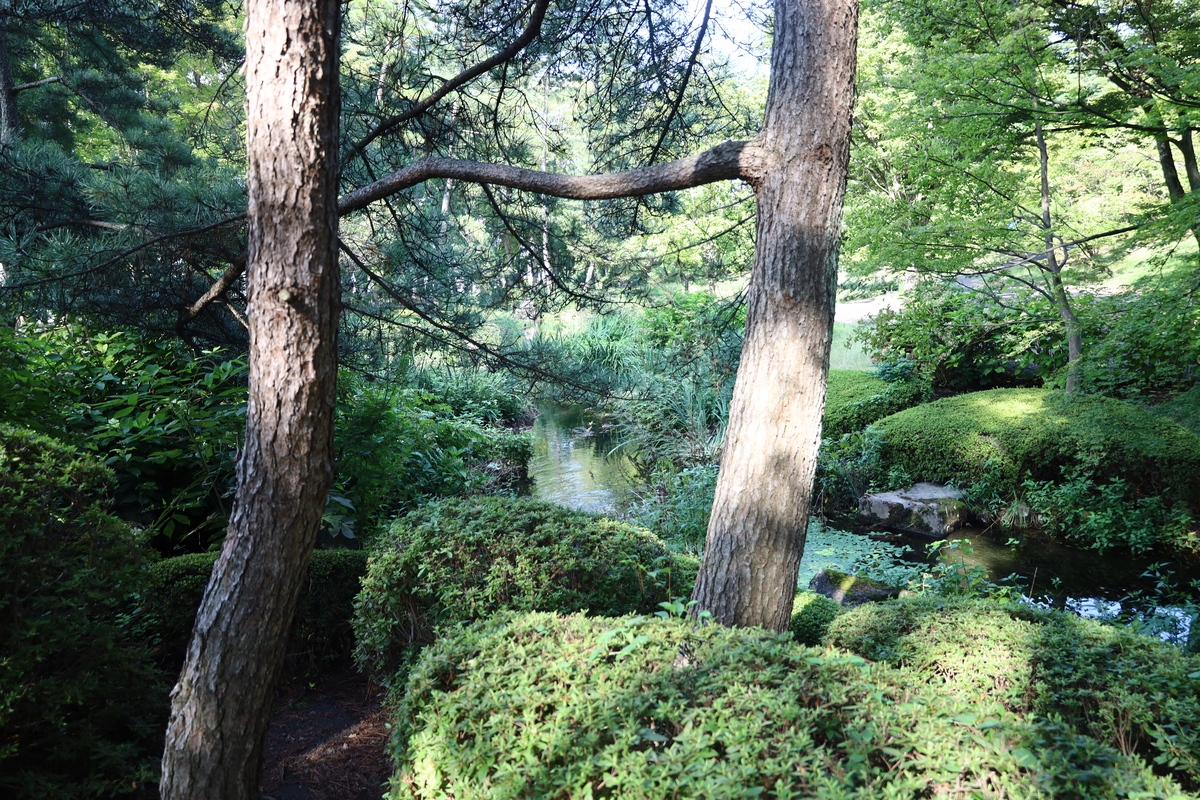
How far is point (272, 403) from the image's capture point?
2.08 meters

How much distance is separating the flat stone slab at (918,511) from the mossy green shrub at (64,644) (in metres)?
6.54

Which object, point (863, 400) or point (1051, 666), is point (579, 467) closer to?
point (863, 400)

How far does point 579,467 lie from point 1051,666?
7.19 m

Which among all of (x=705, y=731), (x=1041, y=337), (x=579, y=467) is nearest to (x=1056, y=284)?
(x=1041, y=337)

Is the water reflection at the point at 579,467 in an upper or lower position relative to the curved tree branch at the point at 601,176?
lower

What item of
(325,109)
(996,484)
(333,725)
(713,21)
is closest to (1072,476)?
(996,484)

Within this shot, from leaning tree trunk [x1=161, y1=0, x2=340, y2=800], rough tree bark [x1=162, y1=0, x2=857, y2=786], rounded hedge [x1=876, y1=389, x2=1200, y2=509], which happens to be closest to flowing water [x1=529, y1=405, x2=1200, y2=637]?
rounded hedge [x1=876, y1=389, x2=1200, y2=509]

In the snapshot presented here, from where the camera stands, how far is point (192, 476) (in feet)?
13.3

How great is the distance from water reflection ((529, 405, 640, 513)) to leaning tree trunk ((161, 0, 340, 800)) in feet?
12.6

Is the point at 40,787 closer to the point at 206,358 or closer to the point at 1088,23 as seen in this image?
the point at 206,358

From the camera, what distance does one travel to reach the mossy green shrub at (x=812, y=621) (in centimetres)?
323

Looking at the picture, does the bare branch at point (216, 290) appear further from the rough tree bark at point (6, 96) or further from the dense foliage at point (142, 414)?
the rough tree bark at point (6, 96)

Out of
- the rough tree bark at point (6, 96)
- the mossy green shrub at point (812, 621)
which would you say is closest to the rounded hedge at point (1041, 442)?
the mossy green shrub at point (812, 621)

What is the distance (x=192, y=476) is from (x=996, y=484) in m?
7.21
